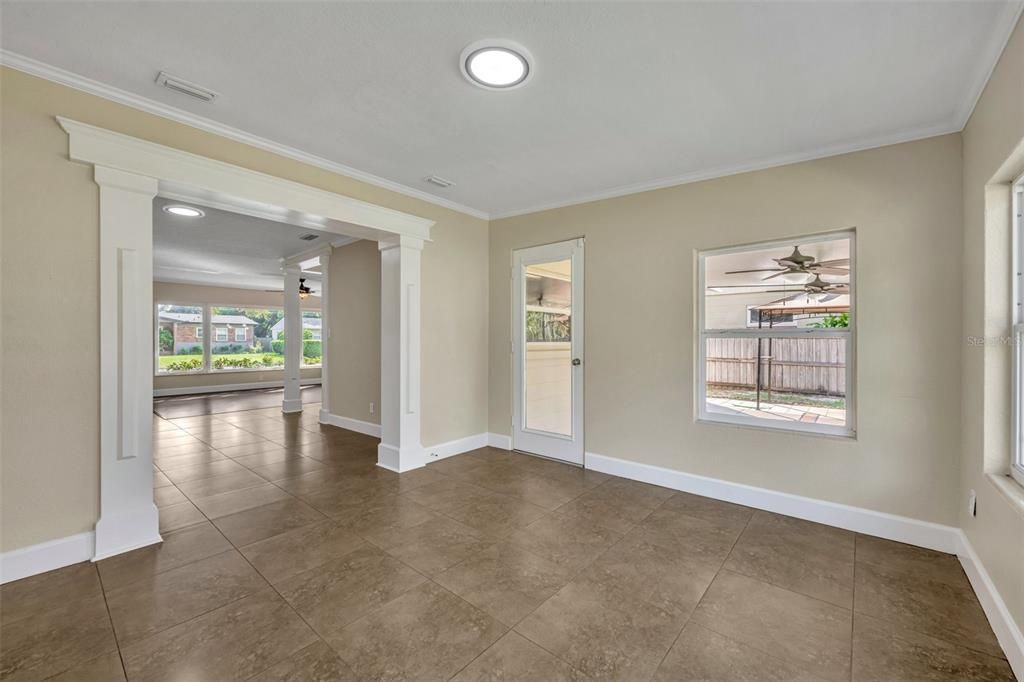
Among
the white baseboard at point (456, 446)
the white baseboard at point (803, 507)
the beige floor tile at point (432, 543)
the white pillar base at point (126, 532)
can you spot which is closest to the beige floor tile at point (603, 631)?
the beige floor tile at point (432, 543)

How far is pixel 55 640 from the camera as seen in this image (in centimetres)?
177

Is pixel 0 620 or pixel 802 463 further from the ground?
pixel 802 463

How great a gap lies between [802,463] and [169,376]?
38.4 ft

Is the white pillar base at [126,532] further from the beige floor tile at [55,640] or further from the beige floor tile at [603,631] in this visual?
the beige floor tile at [603,631]

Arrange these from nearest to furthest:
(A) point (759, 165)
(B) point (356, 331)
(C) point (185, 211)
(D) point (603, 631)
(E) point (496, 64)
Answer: (D) point (603, 631)
(E) point (496, 64)
(A) point (759, 165)
(C) point (185, 211)
(B) point (356, 331)

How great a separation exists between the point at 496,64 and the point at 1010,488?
306cm

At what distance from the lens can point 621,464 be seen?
3.88 m

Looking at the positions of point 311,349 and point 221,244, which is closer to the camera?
point 221,244

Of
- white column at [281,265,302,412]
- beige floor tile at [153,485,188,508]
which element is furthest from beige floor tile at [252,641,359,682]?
white column at [281,265,302,412]

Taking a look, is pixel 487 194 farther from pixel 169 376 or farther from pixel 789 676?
pixel 169 376

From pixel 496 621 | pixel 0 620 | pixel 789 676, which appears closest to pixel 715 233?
pixel 789 676

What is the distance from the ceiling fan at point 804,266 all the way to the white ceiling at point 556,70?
709 millimetres

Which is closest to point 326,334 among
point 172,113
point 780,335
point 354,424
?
point 354,424

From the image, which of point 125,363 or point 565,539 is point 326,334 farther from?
point 565,539
